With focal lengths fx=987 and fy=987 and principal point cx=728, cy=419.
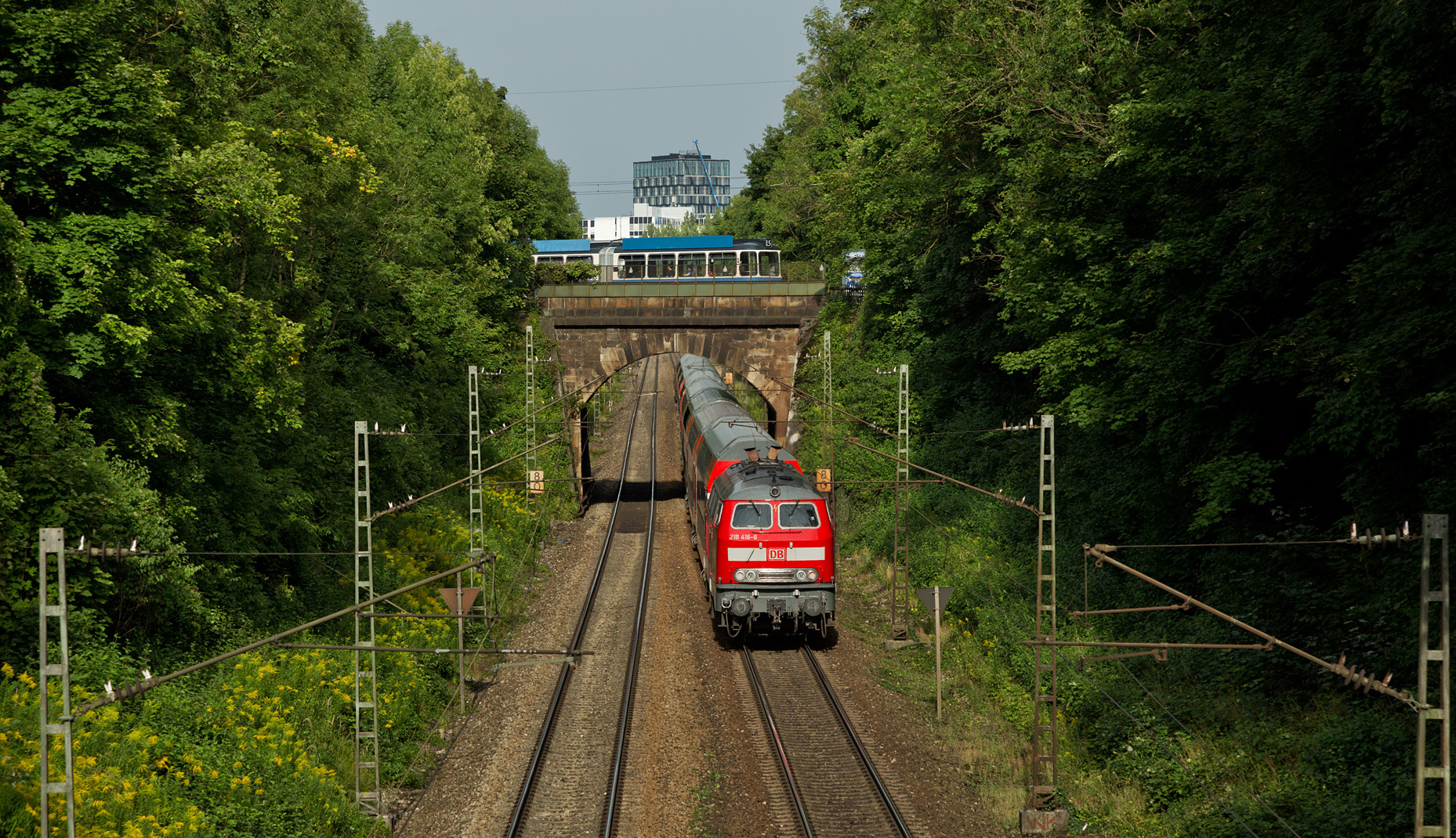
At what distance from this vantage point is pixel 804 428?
4234 cm

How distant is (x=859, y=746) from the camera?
16.8 meters

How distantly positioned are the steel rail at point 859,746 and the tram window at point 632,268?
39.6 meters

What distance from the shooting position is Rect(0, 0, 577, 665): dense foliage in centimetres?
1313

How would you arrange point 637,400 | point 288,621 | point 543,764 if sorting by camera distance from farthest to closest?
1. point 637,400
2. point 288,621
3. point 543,764

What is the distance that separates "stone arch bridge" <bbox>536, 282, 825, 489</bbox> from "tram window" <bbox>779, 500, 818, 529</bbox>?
18586 millimetres

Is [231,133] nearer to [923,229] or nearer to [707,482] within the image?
[707,482]

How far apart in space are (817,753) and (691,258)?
44.6m

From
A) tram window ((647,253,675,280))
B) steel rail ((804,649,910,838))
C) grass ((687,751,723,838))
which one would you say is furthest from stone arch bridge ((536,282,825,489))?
grass ((687,751,723,838))

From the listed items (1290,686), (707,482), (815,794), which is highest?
(707,482)

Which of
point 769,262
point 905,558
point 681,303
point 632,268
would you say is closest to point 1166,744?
point 905,558

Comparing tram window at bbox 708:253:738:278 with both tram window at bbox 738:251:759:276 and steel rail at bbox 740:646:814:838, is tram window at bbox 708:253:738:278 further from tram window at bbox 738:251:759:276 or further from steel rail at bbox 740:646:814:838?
steel rail at bbox 740:646:814:838

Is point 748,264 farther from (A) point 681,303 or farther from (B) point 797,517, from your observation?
(B) point 797,517

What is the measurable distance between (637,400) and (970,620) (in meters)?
46.6

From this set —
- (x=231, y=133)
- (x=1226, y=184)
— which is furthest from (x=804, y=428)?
(x=231, y=133)
